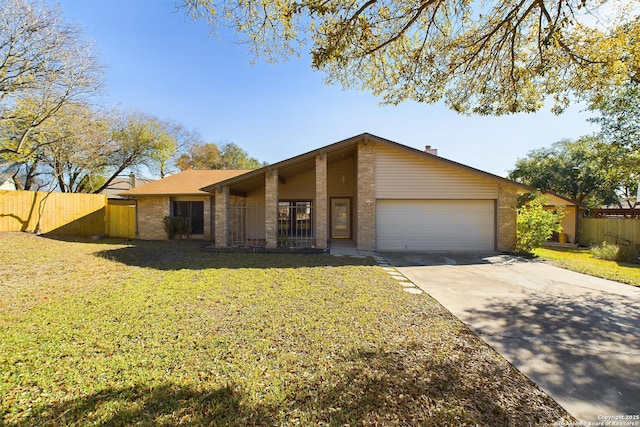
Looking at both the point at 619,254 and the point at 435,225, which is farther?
the point at 435,225

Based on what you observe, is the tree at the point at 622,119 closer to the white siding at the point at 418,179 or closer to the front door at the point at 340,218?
the white siding at the point at 418,179

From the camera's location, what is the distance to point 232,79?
11.3m

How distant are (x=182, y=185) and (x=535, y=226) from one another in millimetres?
16675

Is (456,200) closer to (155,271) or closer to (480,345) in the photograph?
(480,345)

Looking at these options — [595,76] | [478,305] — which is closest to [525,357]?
[478,305]

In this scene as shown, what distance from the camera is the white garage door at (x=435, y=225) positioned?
11039 mm

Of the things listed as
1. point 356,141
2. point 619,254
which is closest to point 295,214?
point 356,141

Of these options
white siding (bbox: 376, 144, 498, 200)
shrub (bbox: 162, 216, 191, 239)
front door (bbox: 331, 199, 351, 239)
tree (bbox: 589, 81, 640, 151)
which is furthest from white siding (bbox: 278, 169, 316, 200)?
tree (bbox: 589, 81, 640, 151)

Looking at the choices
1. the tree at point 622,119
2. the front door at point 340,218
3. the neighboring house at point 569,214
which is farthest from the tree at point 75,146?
the neighboring house at point 569,214

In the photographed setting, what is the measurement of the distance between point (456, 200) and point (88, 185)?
29.4 meters

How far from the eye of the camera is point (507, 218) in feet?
35.3

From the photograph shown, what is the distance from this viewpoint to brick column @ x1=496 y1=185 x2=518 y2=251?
10.8m

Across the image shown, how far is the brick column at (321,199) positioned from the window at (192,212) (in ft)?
23.6

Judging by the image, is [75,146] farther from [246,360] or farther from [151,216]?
[246,360]
